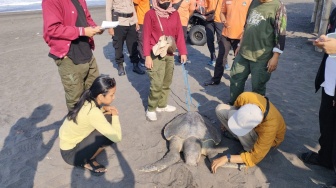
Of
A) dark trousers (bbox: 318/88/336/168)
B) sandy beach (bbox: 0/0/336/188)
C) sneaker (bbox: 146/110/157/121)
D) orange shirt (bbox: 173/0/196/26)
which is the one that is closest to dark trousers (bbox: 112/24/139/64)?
sandy beach (bbox: 0/0/336/188)

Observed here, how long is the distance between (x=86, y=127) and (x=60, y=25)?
99cm

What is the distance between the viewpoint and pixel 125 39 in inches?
195

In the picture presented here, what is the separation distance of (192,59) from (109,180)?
3898mm

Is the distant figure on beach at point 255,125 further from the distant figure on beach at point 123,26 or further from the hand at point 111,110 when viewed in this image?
the distant figure on beach at point 123,26

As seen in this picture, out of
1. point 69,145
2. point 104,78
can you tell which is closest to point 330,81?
point 104,78

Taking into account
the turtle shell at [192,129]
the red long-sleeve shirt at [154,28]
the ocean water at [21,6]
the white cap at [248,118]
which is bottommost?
the turtle shell at [192,129]

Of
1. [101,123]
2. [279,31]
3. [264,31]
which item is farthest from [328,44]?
[101,123]

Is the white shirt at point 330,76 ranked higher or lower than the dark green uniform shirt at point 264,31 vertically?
lower

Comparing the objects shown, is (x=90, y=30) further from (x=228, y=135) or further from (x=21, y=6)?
(x=21, y=6)

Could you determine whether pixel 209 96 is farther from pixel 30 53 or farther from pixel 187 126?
pixel 30 53

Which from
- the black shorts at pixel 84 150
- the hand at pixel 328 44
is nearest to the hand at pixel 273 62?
the hand at pixel 328 44

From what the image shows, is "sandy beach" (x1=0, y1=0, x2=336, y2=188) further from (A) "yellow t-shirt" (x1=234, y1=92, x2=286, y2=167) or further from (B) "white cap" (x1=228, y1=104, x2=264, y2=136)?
(B) "white cap" (x1=228, y1=104, x2=264, y2=136)

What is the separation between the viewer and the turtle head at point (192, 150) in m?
2.67

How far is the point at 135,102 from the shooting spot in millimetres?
4070
